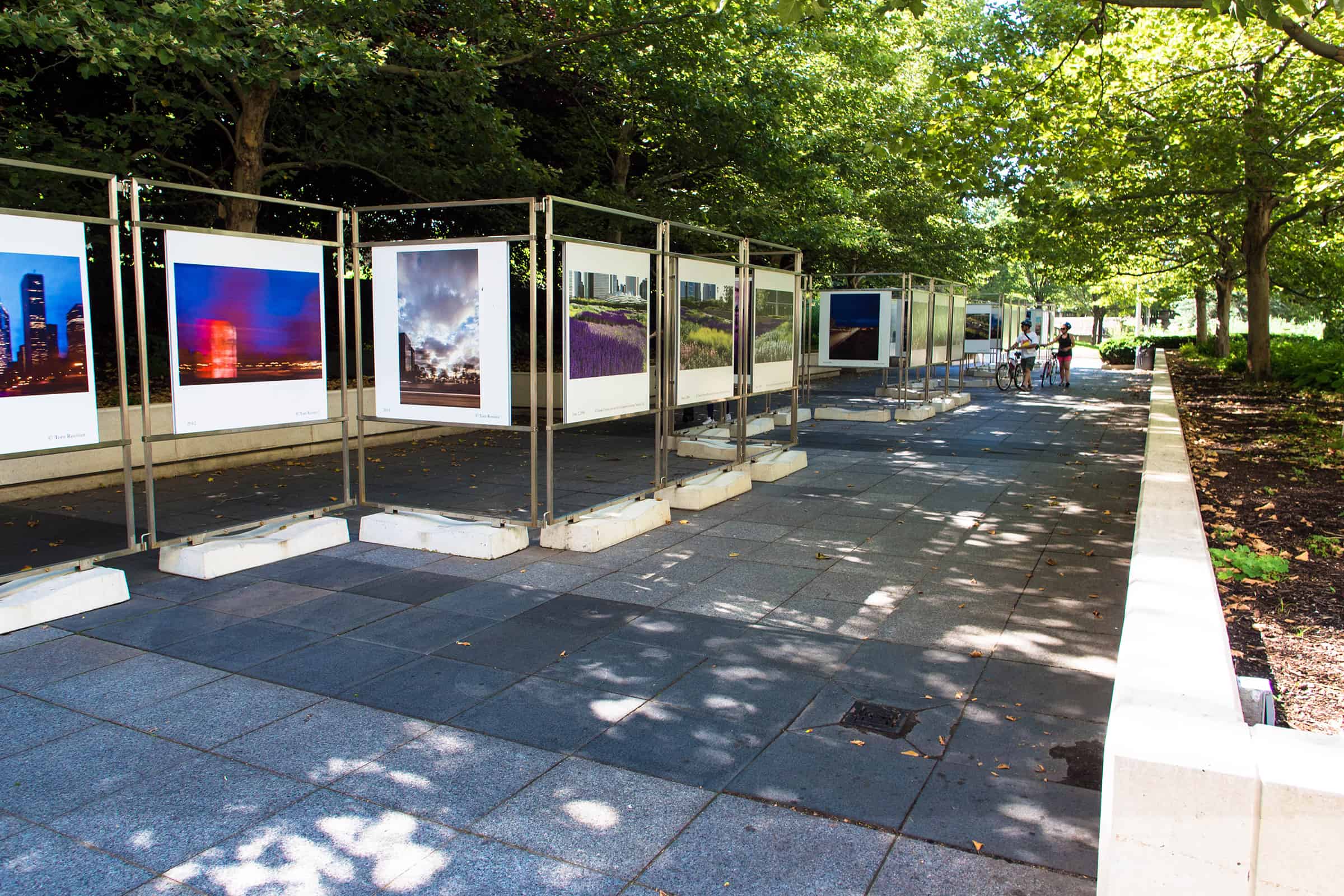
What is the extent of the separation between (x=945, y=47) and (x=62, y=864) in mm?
34269

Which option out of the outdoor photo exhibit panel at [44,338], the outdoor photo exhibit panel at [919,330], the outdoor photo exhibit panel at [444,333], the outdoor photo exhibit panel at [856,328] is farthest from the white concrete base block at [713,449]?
the outdoor photo exhibit panel at [919,330]

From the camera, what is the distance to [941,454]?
1282 centimetres

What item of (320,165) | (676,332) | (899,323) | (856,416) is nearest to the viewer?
(676,332)

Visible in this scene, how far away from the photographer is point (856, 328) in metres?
16.9

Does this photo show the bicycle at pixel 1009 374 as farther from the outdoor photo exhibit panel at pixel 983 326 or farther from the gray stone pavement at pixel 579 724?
the gray stone pavement at pixel 579 724

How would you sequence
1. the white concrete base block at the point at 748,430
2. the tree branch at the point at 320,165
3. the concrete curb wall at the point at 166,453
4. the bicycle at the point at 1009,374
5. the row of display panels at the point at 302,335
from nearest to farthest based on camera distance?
the row of display panels at the point at 302,335, the concrete curb wall at the point at 166,453, the tree branch at the point at 320,165, the white concrete base block at the point at 748,430, the bicycle at the point at 1009,374

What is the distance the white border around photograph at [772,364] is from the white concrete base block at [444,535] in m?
A: 4.26

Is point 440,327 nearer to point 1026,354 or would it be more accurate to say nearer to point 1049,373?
point 1026,354

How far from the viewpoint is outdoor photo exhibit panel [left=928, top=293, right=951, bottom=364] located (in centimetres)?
1902

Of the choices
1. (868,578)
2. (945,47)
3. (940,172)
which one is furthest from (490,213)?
(945,47)

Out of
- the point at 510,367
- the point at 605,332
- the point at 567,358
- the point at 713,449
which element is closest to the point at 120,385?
the point at 510,367

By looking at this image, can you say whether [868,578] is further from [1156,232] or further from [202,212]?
[1156,232]

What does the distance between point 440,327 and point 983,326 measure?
841 inches

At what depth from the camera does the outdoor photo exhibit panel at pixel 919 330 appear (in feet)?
58.9
